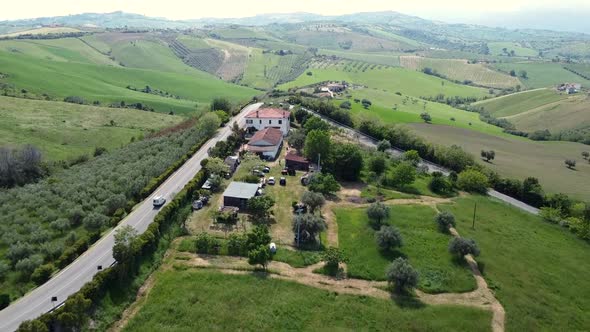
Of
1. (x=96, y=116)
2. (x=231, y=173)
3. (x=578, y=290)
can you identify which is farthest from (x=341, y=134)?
(x=96, y=116)

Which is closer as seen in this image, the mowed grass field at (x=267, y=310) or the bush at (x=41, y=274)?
the mowed grass field at (x=267, y=310)

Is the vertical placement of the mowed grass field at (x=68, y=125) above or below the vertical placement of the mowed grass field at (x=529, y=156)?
A: above

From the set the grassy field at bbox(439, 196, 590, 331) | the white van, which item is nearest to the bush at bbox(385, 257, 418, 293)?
the grassy field at bbox(439, 196, 590, 331)

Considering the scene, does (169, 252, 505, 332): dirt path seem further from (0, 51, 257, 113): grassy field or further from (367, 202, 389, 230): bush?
(0, 51, 257, 113): grassy field

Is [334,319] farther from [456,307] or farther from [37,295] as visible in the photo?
[37,295]

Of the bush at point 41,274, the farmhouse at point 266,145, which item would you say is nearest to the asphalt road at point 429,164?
the farmhouse at point 266,145

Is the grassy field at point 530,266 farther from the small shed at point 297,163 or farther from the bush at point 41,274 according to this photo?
the bush at point 41,274
